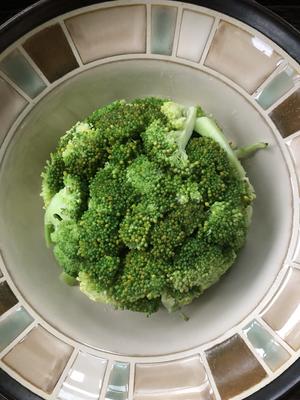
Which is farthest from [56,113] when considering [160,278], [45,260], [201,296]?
[201,296]

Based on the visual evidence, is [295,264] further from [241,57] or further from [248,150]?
[241,57]

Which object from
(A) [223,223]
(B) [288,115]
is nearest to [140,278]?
(A) [223,223]

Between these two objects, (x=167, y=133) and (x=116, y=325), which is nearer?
(x=167, y=133)

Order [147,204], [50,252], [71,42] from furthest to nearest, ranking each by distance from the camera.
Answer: [50,252], [71,42], [147,204]

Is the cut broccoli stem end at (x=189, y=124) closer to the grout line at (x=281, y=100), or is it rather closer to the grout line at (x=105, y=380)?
the grout line at (x=281, y=100)

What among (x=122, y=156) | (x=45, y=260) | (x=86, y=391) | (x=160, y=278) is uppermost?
(x=122, y=156)

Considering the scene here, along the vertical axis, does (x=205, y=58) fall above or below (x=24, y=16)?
below

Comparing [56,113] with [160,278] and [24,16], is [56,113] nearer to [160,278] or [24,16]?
[24,16]
